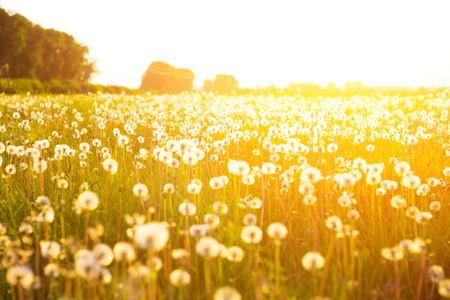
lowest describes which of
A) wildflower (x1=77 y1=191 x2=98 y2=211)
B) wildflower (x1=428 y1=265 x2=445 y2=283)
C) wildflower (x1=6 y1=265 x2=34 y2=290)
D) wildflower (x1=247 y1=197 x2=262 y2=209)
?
wildflower (x1=428 y1=265 x2=445 y2=283)

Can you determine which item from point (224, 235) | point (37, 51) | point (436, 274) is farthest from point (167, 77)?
point (436, 274)

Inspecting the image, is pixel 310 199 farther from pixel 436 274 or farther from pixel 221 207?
pixel 436 274

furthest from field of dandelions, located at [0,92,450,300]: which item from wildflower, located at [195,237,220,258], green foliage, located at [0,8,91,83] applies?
green foliage, located at [0,8,91,83]

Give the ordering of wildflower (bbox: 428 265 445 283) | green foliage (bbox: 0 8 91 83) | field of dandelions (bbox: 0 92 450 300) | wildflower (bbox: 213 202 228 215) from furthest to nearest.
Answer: green foliage (bbox: 0 8 91 83) < wildflower (bbox: 213 202 228 215) < wildflower (bbox: 428 265 445 283) < field of dandelions (bbox: 0 92 450 300)

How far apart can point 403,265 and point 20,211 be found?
269 cm

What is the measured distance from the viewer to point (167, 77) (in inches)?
2601

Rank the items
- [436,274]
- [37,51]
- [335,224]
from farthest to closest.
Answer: [37,51] < [335,224] < [436,274]

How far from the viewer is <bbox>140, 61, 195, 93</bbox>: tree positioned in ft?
210

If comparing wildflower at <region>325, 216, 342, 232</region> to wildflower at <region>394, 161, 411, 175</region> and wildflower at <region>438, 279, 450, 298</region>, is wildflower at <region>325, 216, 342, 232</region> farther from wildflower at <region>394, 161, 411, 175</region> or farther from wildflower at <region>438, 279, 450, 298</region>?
wildflower at <region>394, 161, 411, 175</region>

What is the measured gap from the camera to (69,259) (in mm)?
2309

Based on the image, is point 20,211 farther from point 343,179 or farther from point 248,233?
point 343,179

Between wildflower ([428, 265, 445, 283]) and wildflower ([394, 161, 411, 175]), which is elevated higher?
wildflower ([394, 161, 411, 175])

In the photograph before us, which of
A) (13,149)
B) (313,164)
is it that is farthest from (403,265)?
(13,149)

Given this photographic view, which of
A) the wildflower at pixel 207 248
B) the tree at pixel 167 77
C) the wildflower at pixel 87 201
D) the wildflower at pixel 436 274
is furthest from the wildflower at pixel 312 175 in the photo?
the tree at pixel 167 77
